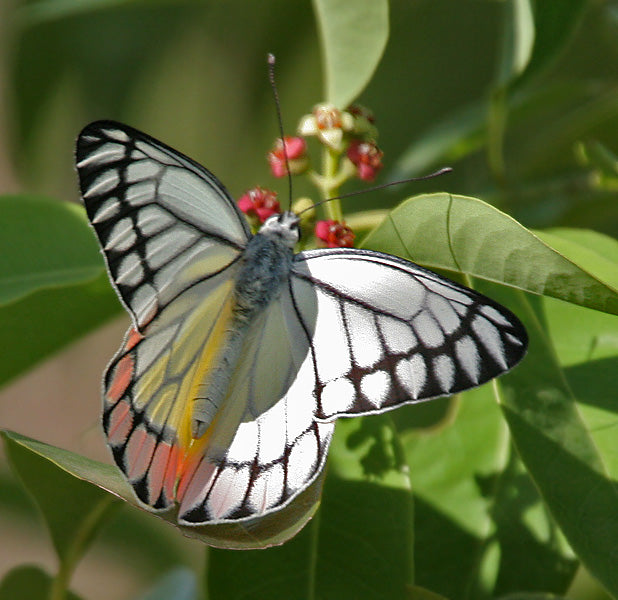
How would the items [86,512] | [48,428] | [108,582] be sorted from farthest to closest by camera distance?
[48,428], [108,582], [86,512]

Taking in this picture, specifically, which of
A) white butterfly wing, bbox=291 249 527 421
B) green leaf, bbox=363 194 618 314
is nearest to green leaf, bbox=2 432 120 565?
white butterfly wing, bbox=291 249 527 421

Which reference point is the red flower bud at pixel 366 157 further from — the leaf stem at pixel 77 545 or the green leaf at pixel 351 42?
the leaf stem at pixel 77 545

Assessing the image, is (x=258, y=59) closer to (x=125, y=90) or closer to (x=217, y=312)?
(x=125, y=90)

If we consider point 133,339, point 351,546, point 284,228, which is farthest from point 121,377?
point 351,546

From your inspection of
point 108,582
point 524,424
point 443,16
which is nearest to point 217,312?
point 524,424

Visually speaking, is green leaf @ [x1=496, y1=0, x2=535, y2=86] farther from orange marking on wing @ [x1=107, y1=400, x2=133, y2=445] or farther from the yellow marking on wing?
orange marking on wing @ [x1=107, y1=400, x2=133, y2=445]

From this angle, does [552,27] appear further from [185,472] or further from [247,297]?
[185,472]

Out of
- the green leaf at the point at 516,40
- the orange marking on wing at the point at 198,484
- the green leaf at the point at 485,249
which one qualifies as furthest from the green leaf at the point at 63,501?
the green leaf at the point at 516,40
